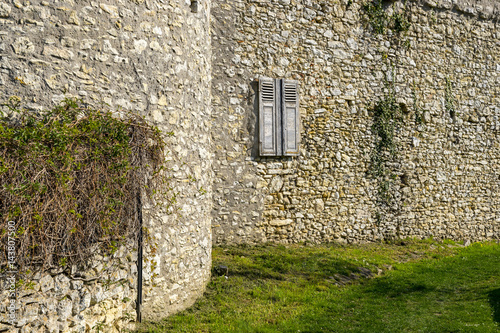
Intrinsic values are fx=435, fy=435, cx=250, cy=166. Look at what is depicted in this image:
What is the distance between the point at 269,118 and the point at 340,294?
3.87m

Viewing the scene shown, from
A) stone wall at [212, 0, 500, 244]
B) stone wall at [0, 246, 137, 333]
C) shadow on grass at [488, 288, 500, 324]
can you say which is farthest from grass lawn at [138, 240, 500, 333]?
stone wall at [212, 0, 500, 244]

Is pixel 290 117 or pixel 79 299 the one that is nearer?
pixel 79 299

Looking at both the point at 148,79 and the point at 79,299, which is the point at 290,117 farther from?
the point at 79,299

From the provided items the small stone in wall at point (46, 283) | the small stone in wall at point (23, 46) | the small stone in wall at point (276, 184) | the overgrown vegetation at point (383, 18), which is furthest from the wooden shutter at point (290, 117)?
the small stone in wall at point (46, 283)

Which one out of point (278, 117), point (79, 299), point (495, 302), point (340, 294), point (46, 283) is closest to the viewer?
point (46, 283)

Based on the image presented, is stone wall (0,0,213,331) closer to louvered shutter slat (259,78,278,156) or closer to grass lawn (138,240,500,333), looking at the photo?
grass lawn (138,240,500,333)

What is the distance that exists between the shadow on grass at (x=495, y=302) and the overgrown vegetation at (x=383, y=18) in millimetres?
6249

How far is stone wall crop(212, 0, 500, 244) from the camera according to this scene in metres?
8.60

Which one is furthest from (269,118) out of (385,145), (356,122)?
(385,145)

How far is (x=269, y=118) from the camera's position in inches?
350

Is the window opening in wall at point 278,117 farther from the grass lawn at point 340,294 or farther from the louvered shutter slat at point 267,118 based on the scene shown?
the grass lawn at point 340,294

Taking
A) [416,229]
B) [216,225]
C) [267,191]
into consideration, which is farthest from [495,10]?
[216,225]

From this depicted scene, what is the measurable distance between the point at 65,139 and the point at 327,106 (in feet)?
21.9

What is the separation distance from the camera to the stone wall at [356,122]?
339 inches
